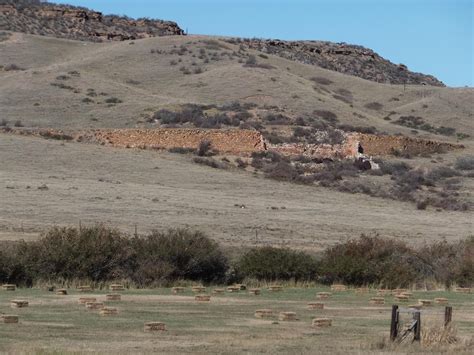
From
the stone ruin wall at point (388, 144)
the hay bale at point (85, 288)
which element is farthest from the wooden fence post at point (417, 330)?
the stone ruin wall at point (388, 144)

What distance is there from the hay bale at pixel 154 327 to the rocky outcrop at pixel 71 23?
11386 centimetres

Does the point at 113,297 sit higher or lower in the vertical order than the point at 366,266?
lower

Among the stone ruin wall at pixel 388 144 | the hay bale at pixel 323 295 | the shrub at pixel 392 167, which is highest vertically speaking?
the stone ruin wall at pixel 388 144

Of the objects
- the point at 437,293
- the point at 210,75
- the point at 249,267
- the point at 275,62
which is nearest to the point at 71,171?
the point at 249,267

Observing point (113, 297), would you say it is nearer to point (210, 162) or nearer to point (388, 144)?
point (210, 162)

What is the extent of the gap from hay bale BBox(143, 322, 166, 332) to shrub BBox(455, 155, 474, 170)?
50.9m

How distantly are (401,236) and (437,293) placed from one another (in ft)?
39.7

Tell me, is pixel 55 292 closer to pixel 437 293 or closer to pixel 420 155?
pixel 437 293

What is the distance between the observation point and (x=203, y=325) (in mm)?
22625

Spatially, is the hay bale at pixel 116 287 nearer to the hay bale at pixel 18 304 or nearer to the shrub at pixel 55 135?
the hay bale at pixel 18 304

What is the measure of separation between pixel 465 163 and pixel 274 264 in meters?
38.4

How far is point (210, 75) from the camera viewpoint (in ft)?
326

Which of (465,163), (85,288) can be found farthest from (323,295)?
(465,163)

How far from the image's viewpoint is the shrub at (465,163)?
69875mm
